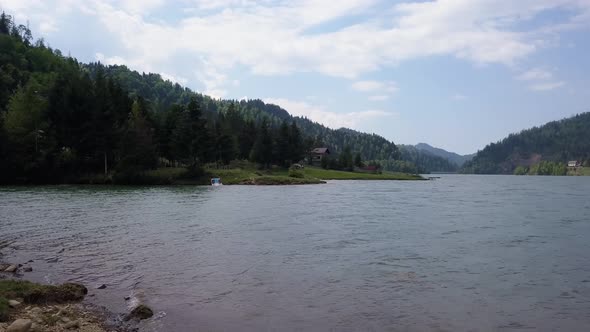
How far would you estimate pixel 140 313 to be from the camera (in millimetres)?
14789

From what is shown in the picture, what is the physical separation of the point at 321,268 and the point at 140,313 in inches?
383

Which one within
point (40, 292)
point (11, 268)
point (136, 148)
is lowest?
point (11, 268)

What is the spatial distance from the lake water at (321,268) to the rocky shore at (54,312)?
0.69 m

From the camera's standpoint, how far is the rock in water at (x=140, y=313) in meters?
14.7

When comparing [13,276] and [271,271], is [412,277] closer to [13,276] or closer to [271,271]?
[271,271]

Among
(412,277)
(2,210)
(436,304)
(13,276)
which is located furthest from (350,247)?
(2,210)

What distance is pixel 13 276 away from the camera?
64.0ft

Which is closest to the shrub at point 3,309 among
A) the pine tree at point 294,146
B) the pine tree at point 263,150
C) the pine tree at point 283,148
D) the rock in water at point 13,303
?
the rock in water at point 13,303

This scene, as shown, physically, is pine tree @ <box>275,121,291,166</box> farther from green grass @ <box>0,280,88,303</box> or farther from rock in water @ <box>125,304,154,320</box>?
rock in water @ <box>125,304,154,320</box>

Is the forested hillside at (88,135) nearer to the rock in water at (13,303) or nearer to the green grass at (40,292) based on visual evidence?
the green grass at (40,292)

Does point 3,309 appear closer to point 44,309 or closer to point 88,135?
point 44,309

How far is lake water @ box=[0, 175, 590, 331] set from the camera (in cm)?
1529

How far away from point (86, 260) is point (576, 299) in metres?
22.1

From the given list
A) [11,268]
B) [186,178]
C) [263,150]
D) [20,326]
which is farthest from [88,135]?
[20,326]
